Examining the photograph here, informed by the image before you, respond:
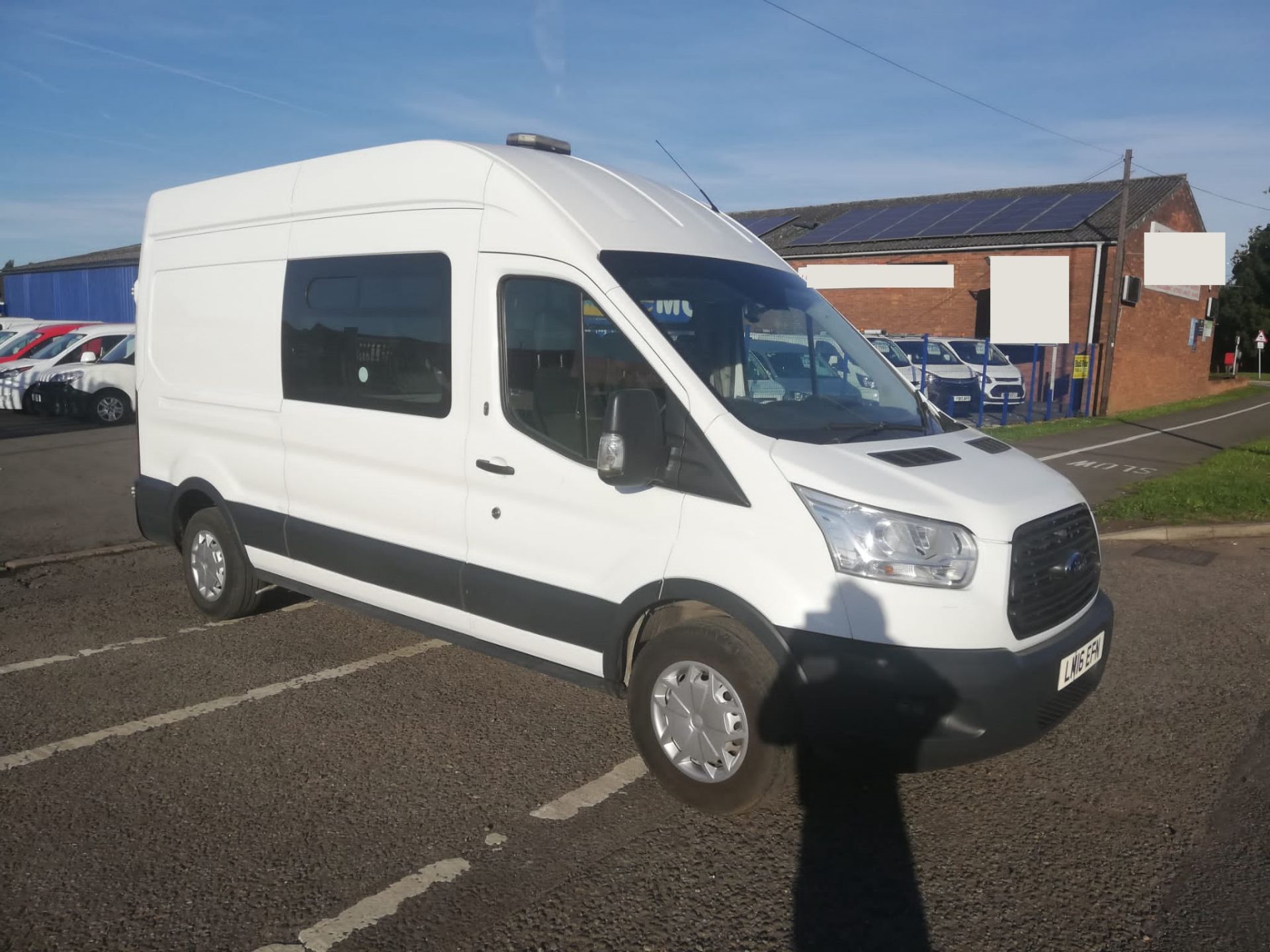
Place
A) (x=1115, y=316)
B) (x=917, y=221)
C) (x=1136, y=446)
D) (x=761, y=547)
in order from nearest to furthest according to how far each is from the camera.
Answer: (x=761, y=547) → (x=1136, y=446) → (x=1115, y=316) → (x=917, y=221)

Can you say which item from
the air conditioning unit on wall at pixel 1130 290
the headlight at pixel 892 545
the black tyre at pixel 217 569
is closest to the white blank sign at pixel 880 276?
the air conditioning unit on wall at pixel 1130 290

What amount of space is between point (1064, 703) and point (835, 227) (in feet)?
109

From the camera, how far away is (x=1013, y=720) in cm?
370

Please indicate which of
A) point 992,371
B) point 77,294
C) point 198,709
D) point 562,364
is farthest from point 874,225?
point 198,709

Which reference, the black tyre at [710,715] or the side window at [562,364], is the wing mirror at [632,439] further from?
the black tyre at [710,715]

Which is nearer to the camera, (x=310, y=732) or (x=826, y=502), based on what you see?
(x=826, y=502)

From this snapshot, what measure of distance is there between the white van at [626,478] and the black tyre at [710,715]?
0.04 feet

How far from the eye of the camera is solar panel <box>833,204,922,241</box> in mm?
33469

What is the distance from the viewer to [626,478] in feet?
12.6

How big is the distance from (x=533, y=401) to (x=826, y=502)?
54.7 inches

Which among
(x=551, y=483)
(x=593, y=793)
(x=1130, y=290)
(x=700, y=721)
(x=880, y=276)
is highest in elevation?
(x=880, y=276)

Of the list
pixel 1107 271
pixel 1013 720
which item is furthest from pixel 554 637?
pixel 1107 271

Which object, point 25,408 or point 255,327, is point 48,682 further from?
point 25,408

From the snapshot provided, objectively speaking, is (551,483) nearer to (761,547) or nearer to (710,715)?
(761,547)
